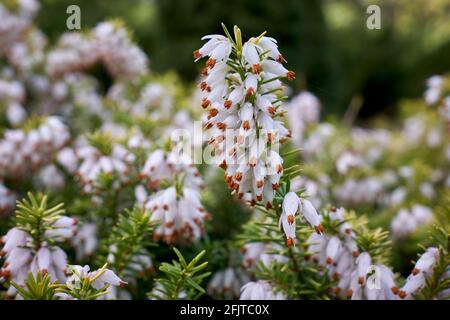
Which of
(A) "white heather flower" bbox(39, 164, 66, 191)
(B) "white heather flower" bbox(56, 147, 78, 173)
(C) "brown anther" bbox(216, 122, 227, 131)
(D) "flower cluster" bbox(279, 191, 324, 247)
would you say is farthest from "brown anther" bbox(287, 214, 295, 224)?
(A) "white heather flower" bbox(39, 164, 66, 191)

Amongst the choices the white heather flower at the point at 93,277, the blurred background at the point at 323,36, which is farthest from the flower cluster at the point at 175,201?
the blurred background at the point at 323,36

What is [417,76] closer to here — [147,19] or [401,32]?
[401,32]

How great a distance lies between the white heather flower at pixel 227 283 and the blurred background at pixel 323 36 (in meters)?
2.17

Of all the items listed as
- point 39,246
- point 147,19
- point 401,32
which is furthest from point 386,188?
point 401,32

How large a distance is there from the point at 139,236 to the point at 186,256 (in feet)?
1.34

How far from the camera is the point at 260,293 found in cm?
175

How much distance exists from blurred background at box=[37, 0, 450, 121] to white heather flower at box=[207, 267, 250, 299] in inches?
85.3

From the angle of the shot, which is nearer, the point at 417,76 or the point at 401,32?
the point at 417,76

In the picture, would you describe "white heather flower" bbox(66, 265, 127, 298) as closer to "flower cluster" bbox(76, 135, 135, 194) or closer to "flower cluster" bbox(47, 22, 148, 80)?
"flower cluster" bbox(76, 135, 135, 194)

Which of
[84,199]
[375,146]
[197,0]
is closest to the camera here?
[84,199]

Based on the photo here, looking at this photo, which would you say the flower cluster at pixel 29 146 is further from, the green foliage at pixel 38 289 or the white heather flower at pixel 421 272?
the white heather flower at pixel 421 272

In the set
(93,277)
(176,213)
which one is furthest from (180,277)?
(176,213)

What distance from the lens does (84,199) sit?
2.54 m

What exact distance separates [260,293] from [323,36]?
5518 millimetres
